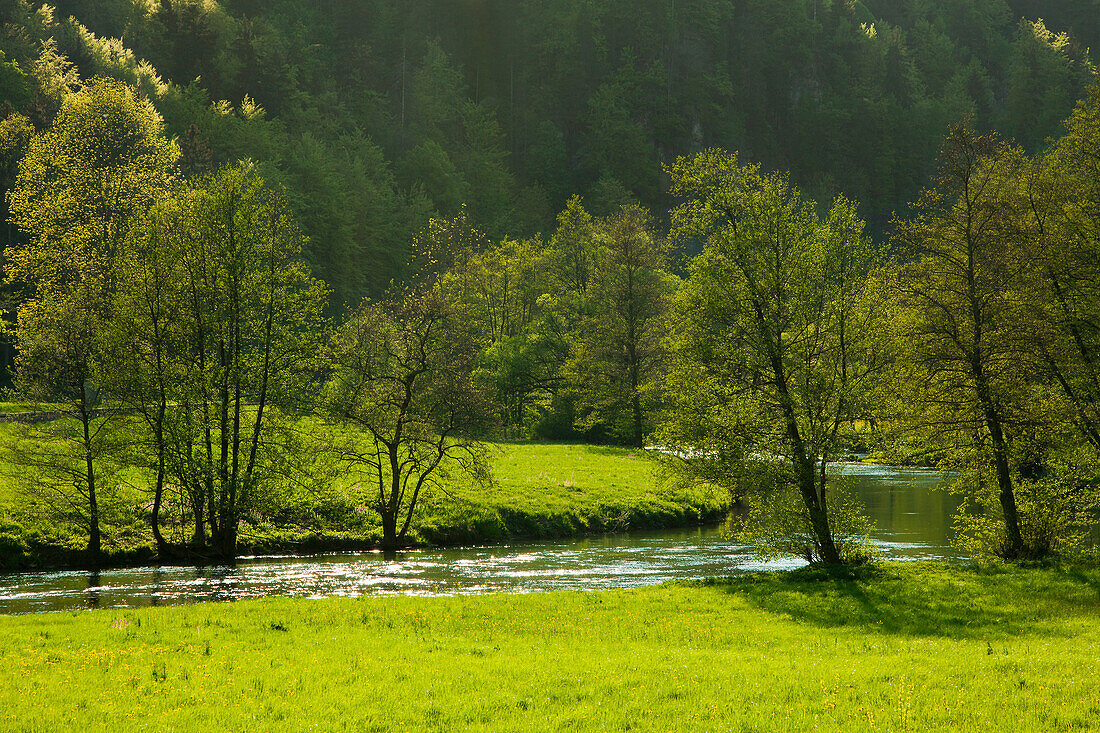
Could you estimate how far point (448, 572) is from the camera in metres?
28.2

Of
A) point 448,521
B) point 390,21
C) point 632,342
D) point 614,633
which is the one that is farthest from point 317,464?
point 390,21

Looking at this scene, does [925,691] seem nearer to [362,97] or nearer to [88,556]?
[88,556]

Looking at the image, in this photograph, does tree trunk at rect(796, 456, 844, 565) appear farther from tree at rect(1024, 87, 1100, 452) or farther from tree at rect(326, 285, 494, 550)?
tree at rect(326, 285, 494, 550)

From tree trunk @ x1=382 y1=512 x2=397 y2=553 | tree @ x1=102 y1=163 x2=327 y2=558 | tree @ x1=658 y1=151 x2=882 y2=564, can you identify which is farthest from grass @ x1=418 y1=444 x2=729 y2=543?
tree @ x1=102 y1=163 x2=327 y2=558

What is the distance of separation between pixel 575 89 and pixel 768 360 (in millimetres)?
120147

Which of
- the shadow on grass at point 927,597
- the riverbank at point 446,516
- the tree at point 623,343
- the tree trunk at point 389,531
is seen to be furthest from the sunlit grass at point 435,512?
the tree at point 623,343

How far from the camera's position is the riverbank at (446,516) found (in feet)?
92.5

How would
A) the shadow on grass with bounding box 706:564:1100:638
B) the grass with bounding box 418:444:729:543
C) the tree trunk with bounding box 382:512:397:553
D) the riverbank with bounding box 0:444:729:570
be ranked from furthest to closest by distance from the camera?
1. the grass with bounding box 418:444:729:543
2. the tree trunk with bounding box 382:512:397:553
3. the riverbank with bounding box 0:444:729:570
4. the shadow on grass with bounding box 706:564:1100:638

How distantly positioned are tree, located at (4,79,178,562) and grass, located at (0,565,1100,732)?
15622mm

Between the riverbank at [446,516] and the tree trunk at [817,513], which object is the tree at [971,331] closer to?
the tree trunk at [817,513]

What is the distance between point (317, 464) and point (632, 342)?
3570cm

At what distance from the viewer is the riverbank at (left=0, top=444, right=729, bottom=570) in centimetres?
2820

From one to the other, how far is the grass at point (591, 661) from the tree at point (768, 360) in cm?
299

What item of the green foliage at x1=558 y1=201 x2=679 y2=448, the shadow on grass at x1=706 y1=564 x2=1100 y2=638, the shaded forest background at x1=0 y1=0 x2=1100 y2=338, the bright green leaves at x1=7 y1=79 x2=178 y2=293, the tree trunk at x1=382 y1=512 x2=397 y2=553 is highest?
the shaded forest background at x1=0 y1=0 x2=1100 y2=338
